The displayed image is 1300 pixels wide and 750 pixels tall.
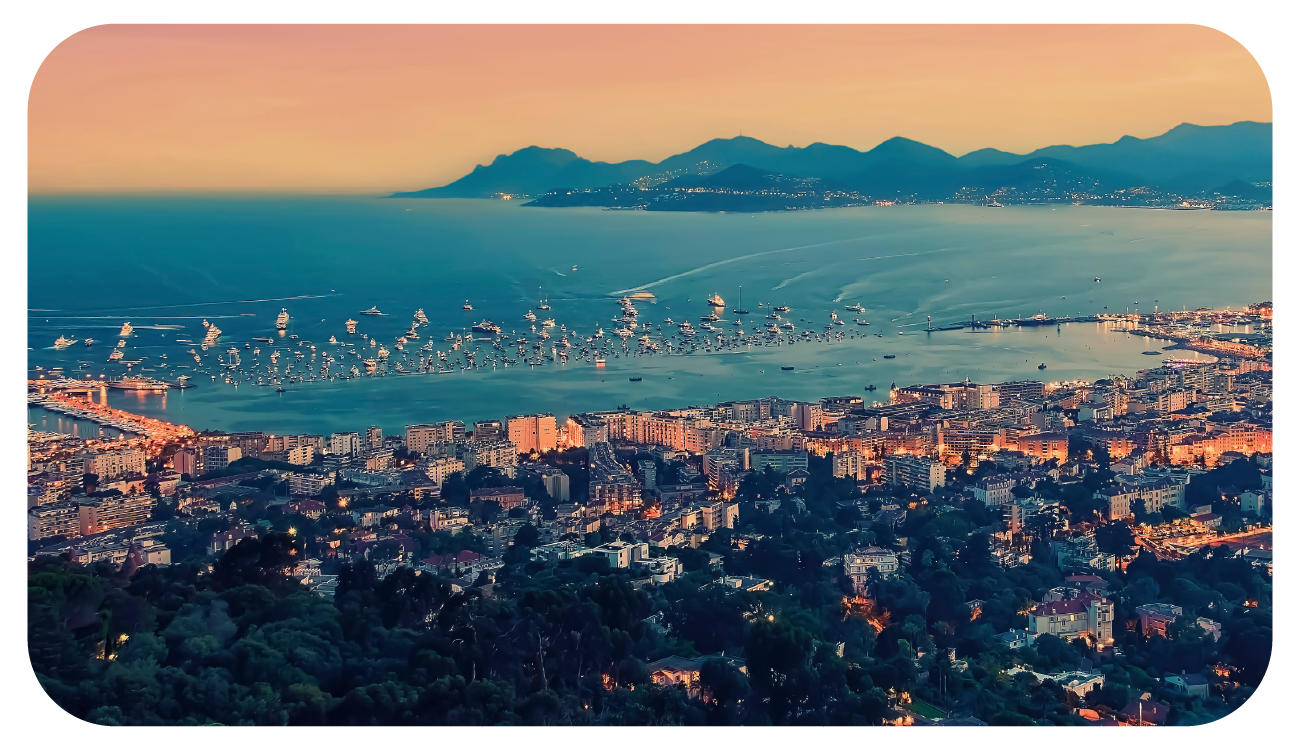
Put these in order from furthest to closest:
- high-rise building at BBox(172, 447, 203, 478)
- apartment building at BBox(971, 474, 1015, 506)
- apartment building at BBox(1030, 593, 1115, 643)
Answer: high-rise building at BBox(172, 447, 203, 478)
apartment building at BBox(971, 474, 1015, 506)
apartment building at BBox(1030, 593, 1115, 643)

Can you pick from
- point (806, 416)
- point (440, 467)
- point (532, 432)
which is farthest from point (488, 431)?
point (806, 416)

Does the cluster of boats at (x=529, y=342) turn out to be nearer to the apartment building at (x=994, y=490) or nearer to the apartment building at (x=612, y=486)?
the apartment building at (x=612, y=486)

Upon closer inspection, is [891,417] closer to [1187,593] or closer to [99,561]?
[1187,593]

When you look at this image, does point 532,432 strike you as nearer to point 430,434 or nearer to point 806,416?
point 430,434

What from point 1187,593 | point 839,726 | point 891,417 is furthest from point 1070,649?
point 891,417

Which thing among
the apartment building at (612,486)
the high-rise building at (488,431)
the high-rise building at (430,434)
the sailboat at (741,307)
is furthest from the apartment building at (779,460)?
the sailboat at (741,307)

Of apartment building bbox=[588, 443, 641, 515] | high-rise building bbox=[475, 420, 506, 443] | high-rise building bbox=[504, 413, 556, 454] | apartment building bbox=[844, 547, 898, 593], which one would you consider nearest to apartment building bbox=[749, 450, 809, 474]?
apartment building bbox=[588, 443, 641, 515]

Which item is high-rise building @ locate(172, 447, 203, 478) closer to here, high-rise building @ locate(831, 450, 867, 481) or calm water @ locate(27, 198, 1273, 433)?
calm water @ locate(27, 198, 1273, 433)
